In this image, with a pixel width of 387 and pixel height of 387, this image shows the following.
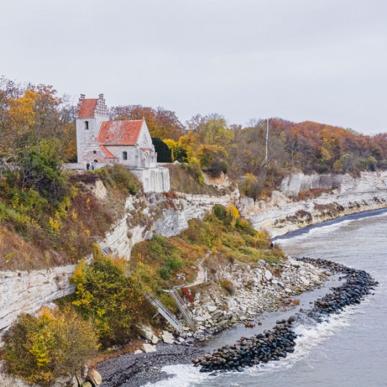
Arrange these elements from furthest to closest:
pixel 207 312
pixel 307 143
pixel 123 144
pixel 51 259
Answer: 1. pixel 307 143
2. pixel 123 144
3. pixel 207 312
4. pixel 51 259

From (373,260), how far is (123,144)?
32.9 m

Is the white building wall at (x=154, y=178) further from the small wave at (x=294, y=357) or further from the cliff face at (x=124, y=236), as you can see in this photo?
the small wave at (x=294, y=357)

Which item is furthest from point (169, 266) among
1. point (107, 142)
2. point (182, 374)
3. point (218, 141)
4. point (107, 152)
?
point (218, 141)

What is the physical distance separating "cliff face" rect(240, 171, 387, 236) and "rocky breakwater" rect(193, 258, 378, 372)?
3443 centimetres

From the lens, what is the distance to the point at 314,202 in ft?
340

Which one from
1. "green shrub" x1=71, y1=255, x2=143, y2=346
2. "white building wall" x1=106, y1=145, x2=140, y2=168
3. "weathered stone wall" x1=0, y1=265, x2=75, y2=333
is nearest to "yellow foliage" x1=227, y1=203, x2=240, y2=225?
"white building wall" x1=106, y1=145, x2=140, y2=168

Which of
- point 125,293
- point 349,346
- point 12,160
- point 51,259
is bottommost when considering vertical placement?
point 349,346

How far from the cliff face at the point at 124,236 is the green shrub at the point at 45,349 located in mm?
1012

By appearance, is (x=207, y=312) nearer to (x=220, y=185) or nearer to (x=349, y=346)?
(x=349, y=346)

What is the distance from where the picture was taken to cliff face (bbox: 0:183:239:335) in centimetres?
2920

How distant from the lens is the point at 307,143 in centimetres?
11781

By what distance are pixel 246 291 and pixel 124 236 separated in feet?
38.5

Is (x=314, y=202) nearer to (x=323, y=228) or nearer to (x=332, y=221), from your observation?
(x=332, y=221)

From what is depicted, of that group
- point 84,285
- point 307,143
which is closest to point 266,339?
point 84,285
